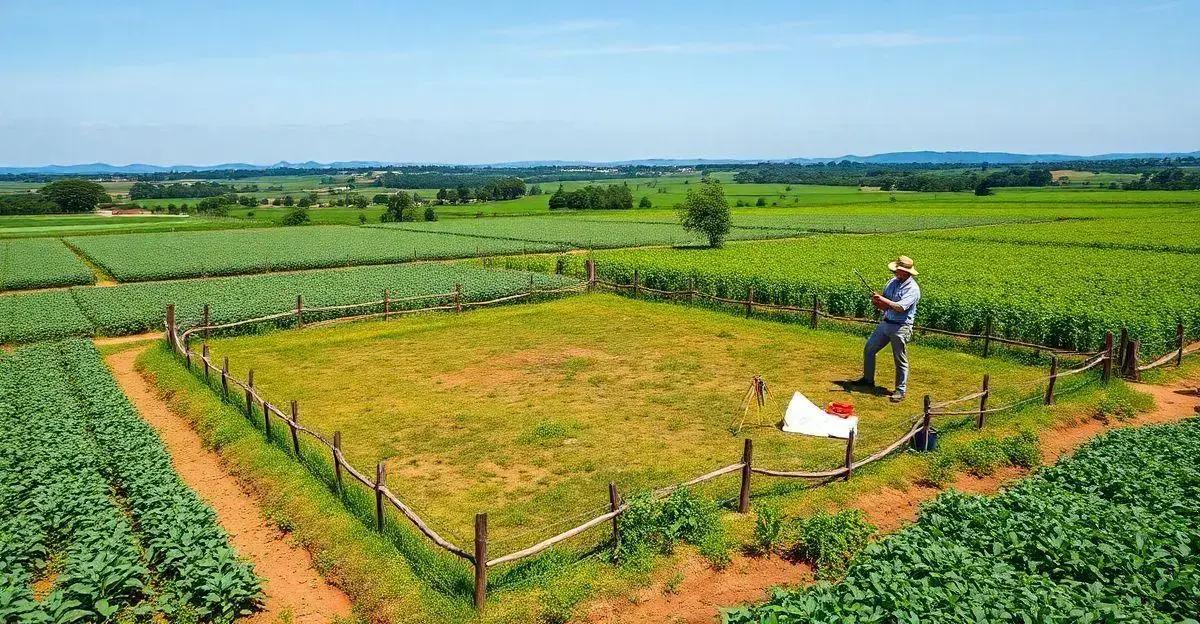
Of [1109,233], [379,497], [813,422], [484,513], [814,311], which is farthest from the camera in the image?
[1109,233]

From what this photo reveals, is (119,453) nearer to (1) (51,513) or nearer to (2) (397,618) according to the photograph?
(1) (51,513)

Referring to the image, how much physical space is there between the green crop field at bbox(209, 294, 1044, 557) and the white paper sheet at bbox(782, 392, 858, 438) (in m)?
0.28

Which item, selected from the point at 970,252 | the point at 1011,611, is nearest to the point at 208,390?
the point at 1011,611

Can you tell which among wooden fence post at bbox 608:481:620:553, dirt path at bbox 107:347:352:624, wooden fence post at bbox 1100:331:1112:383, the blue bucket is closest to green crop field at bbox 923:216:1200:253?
wooden fence post at bbox 1100:331:1112:383

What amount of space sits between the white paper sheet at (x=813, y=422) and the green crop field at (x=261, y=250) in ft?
129

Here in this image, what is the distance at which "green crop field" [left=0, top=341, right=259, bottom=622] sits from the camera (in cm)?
816

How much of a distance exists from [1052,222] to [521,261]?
50.2 metres

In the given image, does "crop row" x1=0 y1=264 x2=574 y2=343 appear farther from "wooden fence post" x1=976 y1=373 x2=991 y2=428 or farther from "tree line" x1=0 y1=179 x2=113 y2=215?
"tree line" x1=0 y1=179 x2=113 y2=215

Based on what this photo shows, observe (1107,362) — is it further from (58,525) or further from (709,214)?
(709,214)

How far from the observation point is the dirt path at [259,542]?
30.5ft

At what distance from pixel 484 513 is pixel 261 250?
166 ft

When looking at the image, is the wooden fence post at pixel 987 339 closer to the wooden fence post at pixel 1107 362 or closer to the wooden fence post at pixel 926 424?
the wooden fence post at pixel 1107 362

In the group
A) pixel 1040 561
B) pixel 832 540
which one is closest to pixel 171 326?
pixel 832 540

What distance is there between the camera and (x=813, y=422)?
14.5 meters
